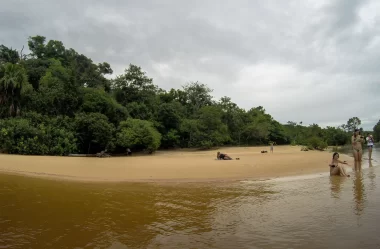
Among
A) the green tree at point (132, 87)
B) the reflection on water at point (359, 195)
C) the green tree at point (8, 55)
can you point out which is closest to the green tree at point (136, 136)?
the green tree at point (132, 87)

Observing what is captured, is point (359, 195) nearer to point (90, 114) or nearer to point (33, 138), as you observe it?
point (33, 138)

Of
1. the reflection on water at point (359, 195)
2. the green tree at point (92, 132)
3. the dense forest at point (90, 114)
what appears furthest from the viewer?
the green tree at point (92, 132)

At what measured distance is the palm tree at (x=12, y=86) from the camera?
26.3m

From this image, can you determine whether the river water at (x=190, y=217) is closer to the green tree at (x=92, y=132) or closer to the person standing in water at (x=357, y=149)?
the person standing in water at (x=357, y=149)

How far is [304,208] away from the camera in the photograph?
6.45 m

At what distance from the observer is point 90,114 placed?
28.0 meters

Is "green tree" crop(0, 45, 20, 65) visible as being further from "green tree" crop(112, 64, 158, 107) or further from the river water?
the river water

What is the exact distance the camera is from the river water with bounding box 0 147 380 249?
4363 millimetres

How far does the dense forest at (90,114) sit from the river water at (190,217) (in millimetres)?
16526

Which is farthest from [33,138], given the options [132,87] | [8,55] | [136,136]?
[8,55]

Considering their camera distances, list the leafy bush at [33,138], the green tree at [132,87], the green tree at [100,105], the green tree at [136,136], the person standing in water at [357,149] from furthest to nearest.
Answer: the green tree at [132,87] → the green tree at [100,105] → the green tree at [136,136] → the leafy bush at [33,138] → the person standing in water at [357,149]

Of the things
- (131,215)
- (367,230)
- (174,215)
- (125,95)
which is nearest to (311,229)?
(367,230)

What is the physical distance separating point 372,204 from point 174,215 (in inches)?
199

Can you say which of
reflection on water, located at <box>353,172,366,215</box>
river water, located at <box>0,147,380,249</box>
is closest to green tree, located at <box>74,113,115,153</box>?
river water, located at <box>0,147,380,249</box>
